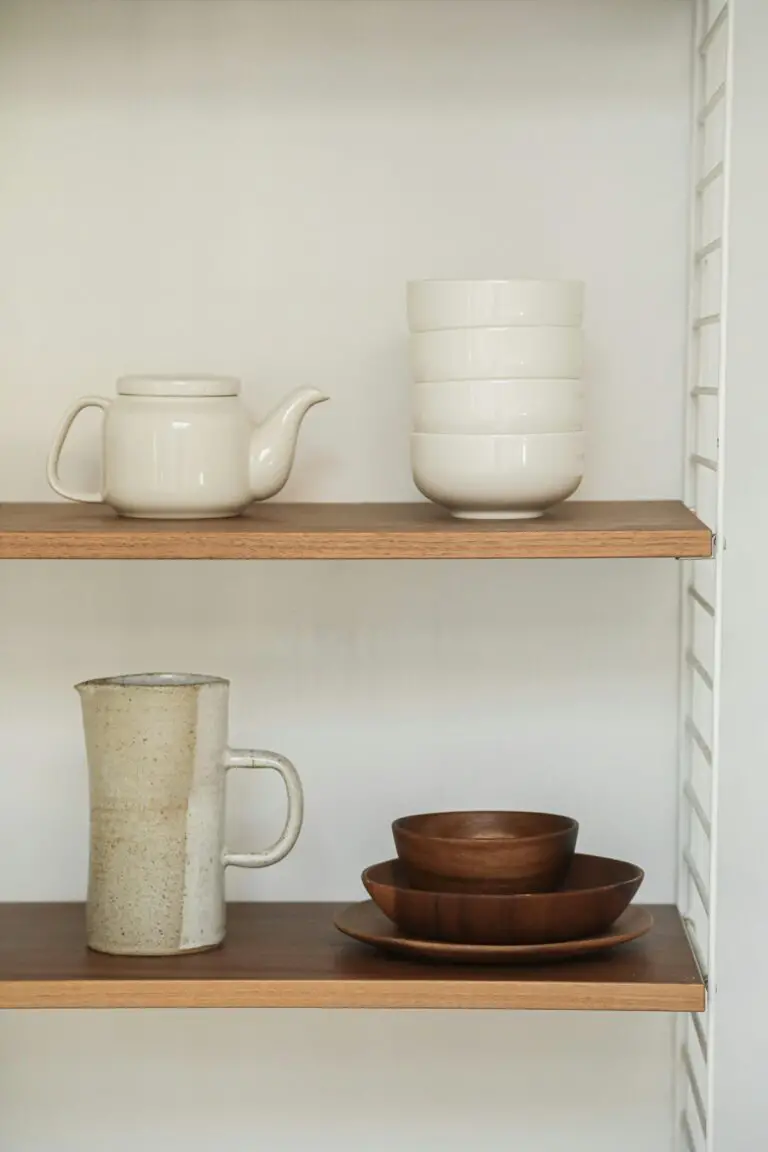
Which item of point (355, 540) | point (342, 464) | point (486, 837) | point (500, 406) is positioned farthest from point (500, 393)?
point (486, 837)

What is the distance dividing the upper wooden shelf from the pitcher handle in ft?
0.66

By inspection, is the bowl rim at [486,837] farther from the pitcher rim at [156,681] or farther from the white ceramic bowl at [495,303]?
the white ceramic bowl at [495,303]

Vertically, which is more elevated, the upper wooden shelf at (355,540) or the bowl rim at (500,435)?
the bowl rim at (500,435)

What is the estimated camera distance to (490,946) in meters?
1.17

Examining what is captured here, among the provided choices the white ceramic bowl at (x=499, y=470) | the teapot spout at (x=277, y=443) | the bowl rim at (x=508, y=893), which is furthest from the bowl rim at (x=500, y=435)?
the bowl rim at (x=508, y=893)

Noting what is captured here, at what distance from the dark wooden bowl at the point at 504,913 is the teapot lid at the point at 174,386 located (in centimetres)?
42

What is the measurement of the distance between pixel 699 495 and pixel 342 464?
0.33m

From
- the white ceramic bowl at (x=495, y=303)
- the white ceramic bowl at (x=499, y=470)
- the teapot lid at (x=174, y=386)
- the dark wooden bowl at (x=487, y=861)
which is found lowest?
the dark wooden bowl at (x=487, y=861)

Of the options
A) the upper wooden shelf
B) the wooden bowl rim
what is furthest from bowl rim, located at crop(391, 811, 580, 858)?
the upper wooden shelf

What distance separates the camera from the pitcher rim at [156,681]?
1.21 meters

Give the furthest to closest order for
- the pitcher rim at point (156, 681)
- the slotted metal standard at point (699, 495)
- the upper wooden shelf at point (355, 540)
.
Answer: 1. the slotted metal standard at point (699, 495)
2. the pitcher rim at point (156, 681)
3. the upper wooden shelf at point (355, 540)

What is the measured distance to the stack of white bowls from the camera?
1148 millimetres

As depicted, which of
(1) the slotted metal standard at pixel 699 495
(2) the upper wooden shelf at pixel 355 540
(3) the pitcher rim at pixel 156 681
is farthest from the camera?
(1) the slotted metal standard at pixel 699 495

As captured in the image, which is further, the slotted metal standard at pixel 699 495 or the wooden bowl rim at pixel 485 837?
the slotted metal standard at pixel 699 495
